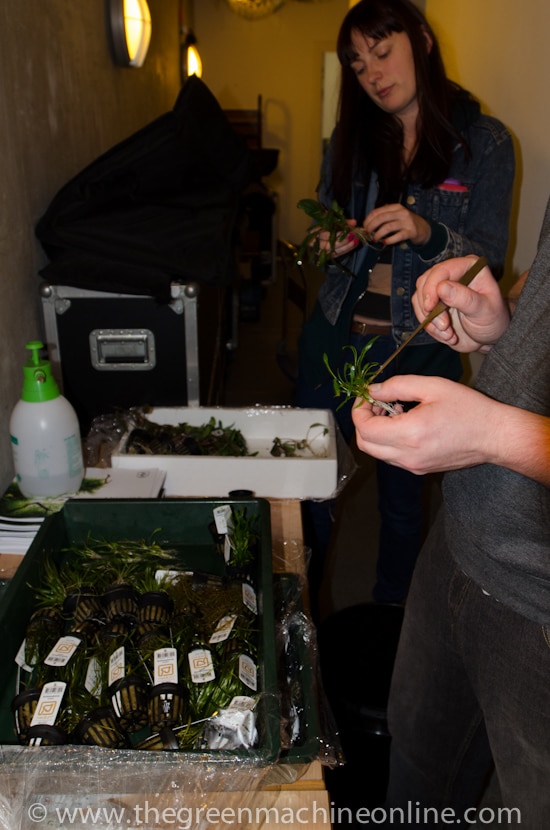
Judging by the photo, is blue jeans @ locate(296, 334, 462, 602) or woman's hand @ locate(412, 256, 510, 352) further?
blue jeans @ locate(296, 334, 462, 602)

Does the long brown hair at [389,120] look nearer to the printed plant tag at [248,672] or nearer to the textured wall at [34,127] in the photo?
the textured wall at [34,127]

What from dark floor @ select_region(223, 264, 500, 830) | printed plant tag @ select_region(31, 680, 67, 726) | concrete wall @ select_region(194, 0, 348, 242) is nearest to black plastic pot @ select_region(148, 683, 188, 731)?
printed plant tag @ select_region(31, 680, 67, 726)

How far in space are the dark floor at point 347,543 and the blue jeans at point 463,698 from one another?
21cm

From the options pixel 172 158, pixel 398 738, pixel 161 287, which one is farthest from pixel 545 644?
pixel 172 158

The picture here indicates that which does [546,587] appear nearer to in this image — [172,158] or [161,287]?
[161,287]

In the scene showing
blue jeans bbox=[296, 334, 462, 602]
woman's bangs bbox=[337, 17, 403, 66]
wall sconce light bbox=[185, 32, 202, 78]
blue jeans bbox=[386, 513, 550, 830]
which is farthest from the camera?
wall sconce light bbox=[185, 32, 202, 78]

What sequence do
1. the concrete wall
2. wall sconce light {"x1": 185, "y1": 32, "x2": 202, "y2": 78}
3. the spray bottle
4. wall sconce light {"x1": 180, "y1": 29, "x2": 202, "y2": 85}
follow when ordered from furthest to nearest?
1. the concrete wall
2. wall sconce light {"x1": 185, "y1": 32, "x2": 202, "y2": 78}
3. wall sconce light {"x1": 180, "y1": 29, "x2": 202, "y2": 85}
4. the spray bottle

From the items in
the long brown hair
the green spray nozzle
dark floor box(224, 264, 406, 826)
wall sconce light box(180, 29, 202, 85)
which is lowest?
dark floor box(224, 264, 406, 826)

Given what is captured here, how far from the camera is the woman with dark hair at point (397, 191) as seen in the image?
1635 mm

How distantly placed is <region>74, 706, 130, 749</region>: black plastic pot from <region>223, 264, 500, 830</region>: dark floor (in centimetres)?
77

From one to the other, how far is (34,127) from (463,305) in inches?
47.6

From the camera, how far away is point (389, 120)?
1768 mm

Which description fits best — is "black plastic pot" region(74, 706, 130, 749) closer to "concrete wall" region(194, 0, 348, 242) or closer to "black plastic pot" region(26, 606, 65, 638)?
"black plastic pot" region(26, 606, 65, 638)

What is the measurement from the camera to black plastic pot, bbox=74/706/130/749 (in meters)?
0.77
